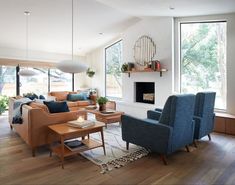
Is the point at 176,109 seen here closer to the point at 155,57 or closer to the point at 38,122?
the point at 38,122

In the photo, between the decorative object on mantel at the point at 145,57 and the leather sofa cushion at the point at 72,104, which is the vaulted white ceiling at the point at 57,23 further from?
the leather sofa cushion at the point at 72,104

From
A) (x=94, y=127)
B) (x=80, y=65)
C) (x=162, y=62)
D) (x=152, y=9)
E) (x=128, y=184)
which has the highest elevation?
(x=152, y=9)

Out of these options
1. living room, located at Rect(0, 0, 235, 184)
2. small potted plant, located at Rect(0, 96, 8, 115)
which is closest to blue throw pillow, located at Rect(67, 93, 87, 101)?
living room, located at Rect(0, 0, 235, 184)

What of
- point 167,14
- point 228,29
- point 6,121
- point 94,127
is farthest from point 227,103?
point 6,121

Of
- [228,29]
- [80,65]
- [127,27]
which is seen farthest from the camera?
[127,27]

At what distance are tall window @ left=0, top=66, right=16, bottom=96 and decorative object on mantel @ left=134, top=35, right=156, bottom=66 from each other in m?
4.55

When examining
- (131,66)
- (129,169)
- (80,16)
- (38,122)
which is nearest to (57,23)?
(80,16)

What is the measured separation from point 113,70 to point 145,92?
75.6 inches

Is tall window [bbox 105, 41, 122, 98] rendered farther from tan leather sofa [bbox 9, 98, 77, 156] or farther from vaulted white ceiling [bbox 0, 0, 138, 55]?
tan leather sofa [bbox 9, 98, 77, 156]

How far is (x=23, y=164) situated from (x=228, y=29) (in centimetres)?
528

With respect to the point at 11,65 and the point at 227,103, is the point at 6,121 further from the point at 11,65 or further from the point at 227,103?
the point at 227,103

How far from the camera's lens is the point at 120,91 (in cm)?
779

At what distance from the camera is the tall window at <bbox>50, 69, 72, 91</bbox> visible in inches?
332

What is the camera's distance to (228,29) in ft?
16.3
